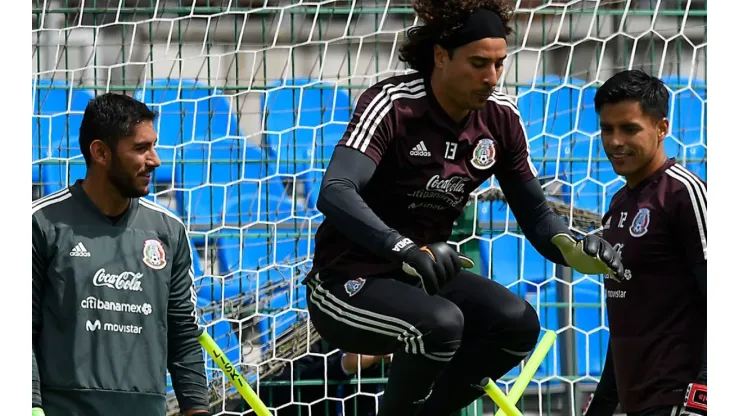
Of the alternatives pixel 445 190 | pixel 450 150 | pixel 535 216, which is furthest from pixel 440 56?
pixel 535 216

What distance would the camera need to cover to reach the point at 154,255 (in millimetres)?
3982

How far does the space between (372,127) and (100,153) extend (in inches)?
40.5

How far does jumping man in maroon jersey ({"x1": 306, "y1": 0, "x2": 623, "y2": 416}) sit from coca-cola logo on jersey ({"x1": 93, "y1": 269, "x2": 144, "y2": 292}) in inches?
24.3

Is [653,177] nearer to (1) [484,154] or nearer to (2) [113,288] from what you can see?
(1) [484,154]

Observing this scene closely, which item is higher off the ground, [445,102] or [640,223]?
[445,102]

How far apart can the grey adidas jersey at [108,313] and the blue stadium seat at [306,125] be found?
141cm

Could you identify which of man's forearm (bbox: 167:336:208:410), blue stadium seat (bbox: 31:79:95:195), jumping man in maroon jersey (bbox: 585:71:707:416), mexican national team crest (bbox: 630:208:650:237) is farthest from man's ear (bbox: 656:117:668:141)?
blue stadium seat (bbox: 31:79:95:195)

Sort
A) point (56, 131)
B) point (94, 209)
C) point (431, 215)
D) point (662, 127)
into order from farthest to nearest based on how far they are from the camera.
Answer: point (56, 131)
point (94, 209)
point (662, 127)
point (431, 215)

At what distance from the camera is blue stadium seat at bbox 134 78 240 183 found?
17.7 feet

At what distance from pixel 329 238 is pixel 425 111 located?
461 millimetres

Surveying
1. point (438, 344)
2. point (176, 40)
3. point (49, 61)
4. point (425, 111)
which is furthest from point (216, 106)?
→ point (438, 344)

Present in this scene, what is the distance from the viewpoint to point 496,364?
3.59 metres

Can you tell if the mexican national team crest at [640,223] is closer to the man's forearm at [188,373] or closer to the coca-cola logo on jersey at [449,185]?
the coca-cola logo on jersey at [449,185]

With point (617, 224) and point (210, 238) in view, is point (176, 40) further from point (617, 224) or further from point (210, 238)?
point (617, 224)
